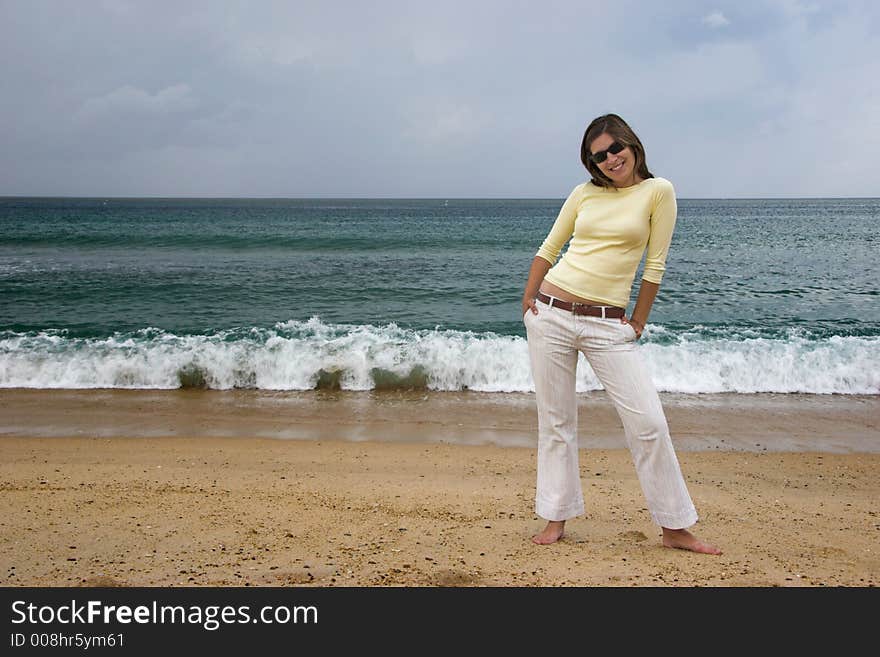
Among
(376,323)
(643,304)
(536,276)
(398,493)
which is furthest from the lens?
(376,323)

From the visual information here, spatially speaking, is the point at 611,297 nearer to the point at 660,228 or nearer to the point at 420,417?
the point at 660,228


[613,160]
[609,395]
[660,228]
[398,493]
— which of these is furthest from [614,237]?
[398,493]

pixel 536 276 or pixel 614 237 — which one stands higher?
pixel 614 237

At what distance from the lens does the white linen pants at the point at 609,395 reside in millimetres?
2883

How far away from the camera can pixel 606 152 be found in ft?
9.09

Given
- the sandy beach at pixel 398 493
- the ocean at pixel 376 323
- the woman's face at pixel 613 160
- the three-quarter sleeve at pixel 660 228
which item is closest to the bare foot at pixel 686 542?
the sandy beach at pixel 398 493

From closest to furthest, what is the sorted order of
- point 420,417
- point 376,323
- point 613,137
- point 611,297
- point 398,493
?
1. point 613,137
2. point 611,297
3. point 398,493
4. point 420,417
5. point 376,323

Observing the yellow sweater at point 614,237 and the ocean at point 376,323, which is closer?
the yellow sweater at point 614,237

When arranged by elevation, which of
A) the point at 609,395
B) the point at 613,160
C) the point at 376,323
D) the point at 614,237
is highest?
the point at 613,160

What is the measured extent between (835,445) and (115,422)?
7.22 m

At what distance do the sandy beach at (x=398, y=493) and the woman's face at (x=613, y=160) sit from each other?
175 centimetres

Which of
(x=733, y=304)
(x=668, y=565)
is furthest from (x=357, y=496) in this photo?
(x=733, y=304)

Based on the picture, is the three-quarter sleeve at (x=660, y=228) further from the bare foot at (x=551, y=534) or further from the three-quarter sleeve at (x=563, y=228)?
the bare foot at (x=551, y=534)

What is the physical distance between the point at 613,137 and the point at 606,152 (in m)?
0.07
